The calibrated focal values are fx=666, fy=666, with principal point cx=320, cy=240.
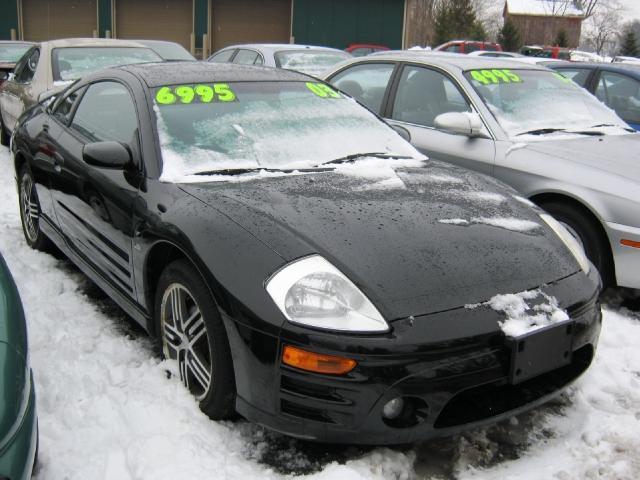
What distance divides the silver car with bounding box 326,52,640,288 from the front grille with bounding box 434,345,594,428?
143 centimetres

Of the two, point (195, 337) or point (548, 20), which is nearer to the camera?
point (195, 337)

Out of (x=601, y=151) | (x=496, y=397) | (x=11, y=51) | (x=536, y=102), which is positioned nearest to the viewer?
(x=496, y=397)

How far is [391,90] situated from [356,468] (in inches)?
148

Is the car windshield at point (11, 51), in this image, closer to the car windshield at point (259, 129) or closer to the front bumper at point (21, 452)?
the car windshield at point (259, 129)

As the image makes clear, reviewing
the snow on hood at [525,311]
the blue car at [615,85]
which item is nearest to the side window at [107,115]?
the snow on hood at [525,311]

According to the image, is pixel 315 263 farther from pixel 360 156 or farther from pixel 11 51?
pixel 11 51

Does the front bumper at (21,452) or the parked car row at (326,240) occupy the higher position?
the parked car row at (326,240)

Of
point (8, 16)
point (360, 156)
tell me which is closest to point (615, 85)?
point (360, 156)

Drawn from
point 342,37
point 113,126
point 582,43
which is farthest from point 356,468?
point 582,43

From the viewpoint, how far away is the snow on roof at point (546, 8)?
2248 inches

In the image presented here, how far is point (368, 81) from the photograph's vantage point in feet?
18.9

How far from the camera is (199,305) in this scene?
2.56 m

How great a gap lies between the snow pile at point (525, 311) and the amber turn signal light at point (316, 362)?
0.57 metres

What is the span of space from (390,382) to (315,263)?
49cm
